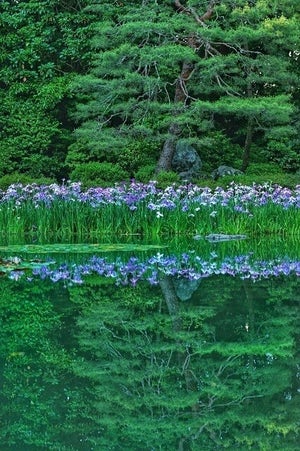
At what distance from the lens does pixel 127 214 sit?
10.5 metres

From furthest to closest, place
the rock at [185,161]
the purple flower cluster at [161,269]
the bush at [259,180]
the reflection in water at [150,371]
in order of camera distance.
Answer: the rock at [185,161] < the bush at [259,180] < the purple flower cluster at [161,269] < the reflection in water at [150,371]

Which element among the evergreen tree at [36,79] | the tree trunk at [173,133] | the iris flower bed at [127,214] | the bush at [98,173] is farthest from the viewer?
the evergreen tree at [36,79]

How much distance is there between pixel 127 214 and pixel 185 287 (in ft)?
16.2

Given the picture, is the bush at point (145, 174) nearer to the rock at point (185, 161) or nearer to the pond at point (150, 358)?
the rock at point (185, 161)

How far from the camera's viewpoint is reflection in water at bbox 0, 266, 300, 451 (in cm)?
248

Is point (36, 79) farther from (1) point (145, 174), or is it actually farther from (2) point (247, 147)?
(2) point (247, 147)

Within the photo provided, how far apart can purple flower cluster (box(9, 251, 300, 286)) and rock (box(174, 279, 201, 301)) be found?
159 mm

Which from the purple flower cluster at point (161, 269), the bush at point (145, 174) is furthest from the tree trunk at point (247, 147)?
the purple flower cluster at point (161, 269)

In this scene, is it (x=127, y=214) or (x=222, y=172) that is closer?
(x=127, y=214)

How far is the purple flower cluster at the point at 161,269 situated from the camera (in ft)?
20.2

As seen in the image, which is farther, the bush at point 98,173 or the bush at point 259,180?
the bush at point 98,173

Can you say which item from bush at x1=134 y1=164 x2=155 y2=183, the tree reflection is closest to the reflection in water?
the tree reflection

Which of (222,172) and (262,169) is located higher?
(222,172)

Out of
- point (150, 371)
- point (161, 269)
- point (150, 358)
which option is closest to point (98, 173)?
point (161, 269)
